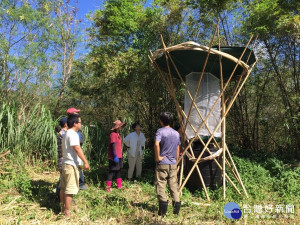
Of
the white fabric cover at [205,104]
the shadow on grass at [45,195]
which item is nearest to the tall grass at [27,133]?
the shadow on grass at [45,195]

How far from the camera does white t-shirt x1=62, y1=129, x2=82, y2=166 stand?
8.98ft

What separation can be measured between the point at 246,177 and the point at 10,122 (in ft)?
15.5

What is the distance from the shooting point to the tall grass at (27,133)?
15.9ft

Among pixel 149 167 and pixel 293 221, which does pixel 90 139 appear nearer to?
pixel 149 167

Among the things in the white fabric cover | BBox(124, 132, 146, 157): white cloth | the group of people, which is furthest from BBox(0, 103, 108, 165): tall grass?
the white fabric cover

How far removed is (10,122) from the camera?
4828 millimetres

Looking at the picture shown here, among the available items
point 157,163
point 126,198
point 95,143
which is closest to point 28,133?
→ point 95,143

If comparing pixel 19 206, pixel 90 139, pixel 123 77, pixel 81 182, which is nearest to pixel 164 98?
pixel 123 77

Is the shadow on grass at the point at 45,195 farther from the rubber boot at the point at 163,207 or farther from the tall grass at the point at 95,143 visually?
the tall grass at the point at 95,143

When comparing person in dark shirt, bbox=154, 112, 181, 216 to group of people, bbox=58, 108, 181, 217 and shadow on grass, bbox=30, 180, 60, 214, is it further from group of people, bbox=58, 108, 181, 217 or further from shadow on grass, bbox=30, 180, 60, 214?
shadow on grass, bbox=30, 180, 60, 214

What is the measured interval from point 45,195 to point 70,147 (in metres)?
1.31

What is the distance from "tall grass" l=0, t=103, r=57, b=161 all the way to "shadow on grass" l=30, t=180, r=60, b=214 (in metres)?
1.00

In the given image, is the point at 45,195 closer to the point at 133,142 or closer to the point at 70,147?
the point at 70,147

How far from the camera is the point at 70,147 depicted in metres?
2.80
